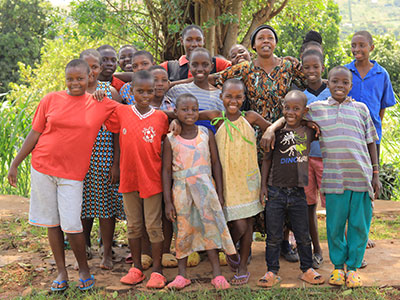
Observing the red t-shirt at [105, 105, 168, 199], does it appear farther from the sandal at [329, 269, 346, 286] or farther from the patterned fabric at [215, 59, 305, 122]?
the sandal at [329, 269, 346, 286]

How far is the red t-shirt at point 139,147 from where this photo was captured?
3.37 metres

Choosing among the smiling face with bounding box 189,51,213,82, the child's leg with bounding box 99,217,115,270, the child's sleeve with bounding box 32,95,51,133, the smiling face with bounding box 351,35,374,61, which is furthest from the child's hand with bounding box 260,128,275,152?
the child's sleeve with bounding box 32,95,51,133

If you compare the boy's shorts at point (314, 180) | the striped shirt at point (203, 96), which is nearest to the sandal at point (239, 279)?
the boy's shorts at point (314, 180)

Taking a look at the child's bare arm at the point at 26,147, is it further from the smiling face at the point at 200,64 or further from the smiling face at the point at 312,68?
the smiling face at the point at 312,68

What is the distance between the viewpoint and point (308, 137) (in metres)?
3.43

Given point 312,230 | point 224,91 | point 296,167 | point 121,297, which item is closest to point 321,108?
point 296,167

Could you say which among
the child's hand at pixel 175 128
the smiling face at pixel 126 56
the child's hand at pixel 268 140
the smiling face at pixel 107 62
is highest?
the smiling face at pixel 126 56

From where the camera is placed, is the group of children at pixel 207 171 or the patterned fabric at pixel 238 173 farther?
the patterned fabric at pixel 238 173

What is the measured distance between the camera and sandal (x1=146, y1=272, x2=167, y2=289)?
3359mm

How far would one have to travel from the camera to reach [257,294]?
Answer: 10.5 ft

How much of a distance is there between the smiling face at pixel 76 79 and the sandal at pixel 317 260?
2.48 metres

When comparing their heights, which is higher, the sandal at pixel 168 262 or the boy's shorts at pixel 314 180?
the boy's shorts at pixel 314 180

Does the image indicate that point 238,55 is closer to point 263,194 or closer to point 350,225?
point 263,194

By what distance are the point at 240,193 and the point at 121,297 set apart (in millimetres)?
1235
